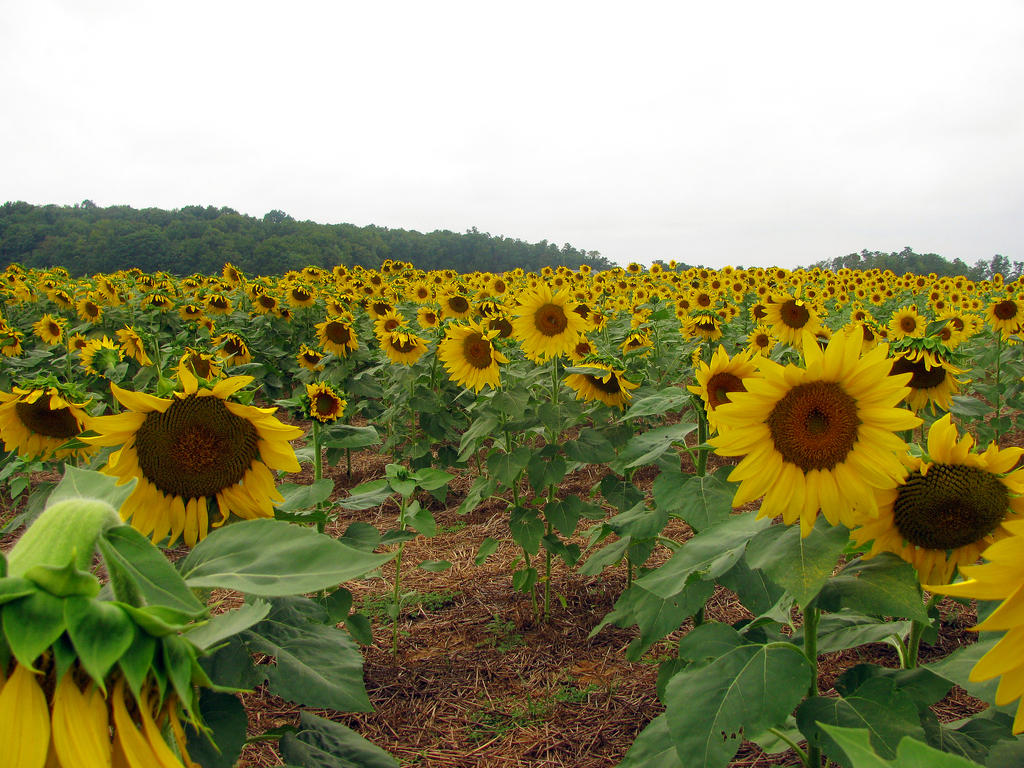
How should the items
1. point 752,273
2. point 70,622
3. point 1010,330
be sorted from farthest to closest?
point 752,273 < point 1010,330 < point 70,622

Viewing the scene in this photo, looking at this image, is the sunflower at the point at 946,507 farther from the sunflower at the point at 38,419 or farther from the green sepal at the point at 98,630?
the sunflower at the point at 38,419

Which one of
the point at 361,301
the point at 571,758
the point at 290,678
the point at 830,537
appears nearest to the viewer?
the point at 290,678

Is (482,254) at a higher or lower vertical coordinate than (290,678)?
higher

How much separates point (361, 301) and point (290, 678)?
945 cm

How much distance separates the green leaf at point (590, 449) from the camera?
10.4ft

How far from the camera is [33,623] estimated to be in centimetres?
46

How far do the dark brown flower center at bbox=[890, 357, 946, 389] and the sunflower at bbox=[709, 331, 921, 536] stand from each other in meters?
1.18

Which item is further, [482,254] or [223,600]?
[482,254]

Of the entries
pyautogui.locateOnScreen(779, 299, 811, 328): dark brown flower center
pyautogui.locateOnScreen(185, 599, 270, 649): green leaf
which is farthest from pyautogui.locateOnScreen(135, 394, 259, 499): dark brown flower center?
pyautogui.locateOnScreen(779, 299, 811, 328): dark brown flower center

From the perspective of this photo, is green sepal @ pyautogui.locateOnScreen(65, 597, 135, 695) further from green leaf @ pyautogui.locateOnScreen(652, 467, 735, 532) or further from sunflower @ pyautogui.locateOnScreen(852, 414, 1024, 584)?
green leaf @ pyautogui.locateOnScreen(652, 467, 735, 532)

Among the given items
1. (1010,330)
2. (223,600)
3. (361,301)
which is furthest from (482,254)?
(223,600)

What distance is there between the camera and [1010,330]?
7.11 meters

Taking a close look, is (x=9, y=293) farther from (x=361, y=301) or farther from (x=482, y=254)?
(x=482, y=254)

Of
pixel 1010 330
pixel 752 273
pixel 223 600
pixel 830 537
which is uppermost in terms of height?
pixel 752 273
